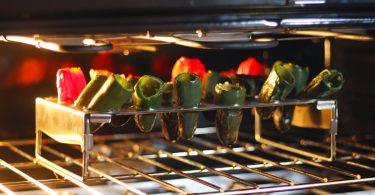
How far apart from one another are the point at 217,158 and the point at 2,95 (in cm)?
59

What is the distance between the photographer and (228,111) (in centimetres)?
188

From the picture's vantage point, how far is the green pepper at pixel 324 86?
76.6 inches

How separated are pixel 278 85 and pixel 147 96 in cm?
30

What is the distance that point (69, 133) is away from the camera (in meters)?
1.76

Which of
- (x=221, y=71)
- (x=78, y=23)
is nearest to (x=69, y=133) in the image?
(x=78, y=23)

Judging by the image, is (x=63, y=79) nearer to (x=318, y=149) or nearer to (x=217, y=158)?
(x=217, y=158)

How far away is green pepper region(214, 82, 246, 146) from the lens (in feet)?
6.01

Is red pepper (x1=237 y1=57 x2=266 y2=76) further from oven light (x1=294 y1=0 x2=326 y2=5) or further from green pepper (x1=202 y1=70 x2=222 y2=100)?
oven light (x1=294 y1=0 x2=326 y2=5)

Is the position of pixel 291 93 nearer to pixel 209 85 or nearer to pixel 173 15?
pixel 209 85

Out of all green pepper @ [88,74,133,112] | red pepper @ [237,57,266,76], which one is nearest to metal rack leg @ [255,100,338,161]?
red pepper @ [237,57,266,76]

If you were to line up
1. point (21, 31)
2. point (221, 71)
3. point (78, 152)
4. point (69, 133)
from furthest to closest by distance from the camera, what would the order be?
point (221, 71)
point (78, 152)
point (69, 133)
point (21, 31)

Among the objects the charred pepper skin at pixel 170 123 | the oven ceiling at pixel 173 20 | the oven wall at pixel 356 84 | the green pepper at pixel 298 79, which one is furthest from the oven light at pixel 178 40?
the oven wall at pixel 356 84

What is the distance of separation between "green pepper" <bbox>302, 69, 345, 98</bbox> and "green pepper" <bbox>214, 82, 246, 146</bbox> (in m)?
0.18

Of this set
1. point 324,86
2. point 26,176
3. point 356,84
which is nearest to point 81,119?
point 26,176
